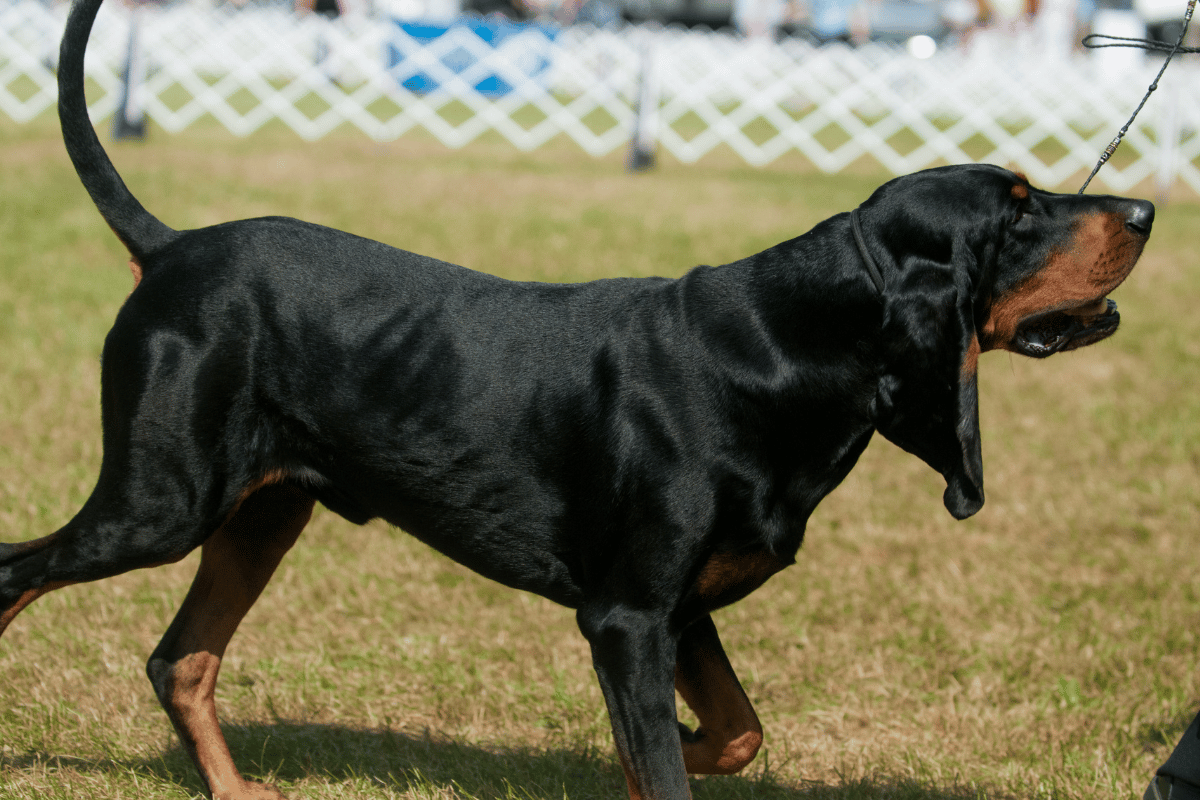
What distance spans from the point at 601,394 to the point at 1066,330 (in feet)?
3.46

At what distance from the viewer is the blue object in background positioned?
17.9 metres

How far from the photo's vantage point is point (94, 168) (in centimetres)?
A: 292

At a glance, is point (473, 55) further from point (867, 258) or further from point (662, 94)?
point (867, 258)

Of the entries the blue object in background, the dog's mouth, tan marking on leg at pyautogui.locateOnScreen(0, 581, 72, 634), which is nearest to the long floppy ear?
the dog's mouth

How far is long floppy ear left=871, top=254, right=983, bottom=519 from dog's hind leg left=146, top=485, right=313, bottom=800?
5.00ft

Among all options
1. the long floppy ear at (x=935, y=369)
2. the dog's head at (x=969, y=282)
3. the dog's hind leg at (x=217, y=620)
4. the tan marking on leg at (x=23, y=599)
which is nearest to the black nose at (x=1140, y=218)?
the dog's head at (x=969, y=282)

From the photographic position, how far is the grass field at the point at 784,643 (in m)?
3.27

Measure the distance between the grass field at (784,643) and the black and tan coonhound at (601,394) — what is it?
0.47 metres

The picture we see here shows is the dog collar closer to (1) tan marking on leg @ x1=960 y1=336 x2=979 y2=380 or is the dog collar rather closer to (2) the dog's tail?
(1) tan marking on leg @ x1=960 y1=336 x2=979 y2=380

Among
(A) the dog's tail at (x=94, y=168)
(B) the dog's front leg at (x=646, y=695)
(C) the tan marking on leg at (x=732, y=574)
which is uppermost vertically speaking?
(A) the dog's tail at (x=94, y=168)

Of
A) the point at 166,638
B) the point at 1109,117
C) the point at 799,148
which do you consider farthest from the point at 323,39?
the point at 166,638

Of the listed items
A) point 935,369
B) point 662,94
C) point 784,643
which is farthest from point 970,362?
point 662,94

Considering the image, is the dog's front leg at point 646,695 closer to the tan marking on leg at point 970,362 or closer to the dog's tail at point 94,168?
the tan marking on leg at point 970,362

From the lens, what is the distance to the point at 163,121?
14383 mm
